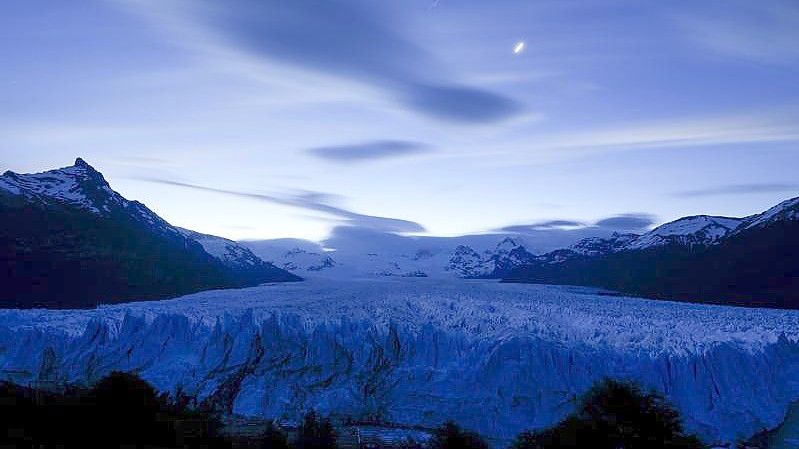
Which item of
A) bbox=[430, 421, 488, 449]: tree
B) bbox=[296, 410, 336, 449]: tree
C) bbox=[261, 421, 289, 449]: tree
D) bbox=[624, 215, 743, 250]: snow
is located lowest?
bbox=[296, 410, 336, 449]: tree

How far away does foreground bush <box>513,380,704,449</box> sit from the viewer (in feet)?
55.8

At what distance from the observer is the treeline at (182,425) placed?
17172 mm

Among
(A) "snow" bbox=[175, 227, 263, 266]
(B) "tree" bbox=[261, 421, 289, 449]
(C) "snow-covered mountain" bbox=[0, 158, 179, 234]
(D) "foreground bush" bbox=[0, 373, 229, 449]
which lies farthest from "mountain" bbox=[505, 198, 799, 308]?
(C) "snow-covered mountain" bbox=[0, 158, 179, 234]

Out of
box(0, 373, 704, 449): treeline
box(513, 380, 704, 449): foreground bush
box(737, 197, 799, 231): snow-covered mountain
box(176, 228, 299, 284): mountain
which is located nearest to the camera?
box(513, 380, 704, 449): foreground bush

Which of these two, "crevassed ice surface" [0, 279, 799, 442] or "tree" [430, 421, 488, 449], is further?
"crevassed ice surface" [0, 279, 799, 442]

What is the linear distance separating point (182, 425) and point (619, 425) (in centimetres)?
1419

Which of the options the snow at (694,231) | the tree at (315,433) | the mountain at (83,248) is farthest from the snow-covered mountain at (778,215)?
the tree at (315,433)

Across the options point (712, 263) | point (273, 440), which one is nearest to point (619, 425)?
point (273, 440)

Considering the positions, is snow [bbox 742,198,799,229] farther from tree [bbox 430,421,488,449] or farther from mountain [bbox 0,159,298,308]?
tree [bbox 430,421,488,449]

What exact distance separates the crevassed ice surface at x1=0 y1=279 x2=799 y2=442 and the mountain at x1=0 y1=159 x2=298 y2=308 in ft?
107

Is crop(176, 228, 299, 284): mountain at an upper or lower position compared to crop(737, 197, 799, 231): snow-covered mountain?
lower

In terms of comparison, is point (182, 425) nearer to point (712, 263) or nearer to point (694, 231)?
point (712, 263)

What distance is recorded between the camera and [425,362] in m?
31.2

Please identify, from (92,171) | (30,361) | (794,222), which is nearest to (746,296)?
(794,222)
